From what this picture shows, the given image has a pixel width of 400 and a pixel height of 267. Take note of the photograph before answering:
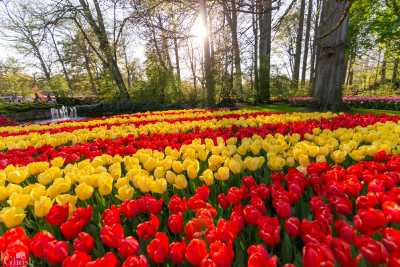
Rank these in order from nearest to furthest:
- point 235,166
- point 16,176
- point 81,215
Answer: point 81,215 < point 235,166 < point 16,176

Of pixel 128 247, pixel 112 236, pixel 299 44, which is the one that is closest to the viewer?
pixel 128 247

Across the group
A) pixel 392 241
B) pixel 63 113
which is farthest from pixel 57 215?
pixel 63 113

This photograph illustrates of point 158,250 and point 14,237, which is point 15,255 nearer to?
point 14,237

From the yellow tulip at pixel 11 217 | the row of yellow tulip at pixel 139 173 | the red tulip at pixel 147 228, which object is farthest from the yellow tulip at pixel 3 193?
the red tulip at pixel 147 228

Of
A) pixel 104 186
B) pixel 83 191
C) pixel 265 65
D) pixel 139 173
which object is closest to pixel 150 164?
pixel 139 173

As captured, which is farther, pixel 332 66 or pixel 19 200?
pixel 332 66

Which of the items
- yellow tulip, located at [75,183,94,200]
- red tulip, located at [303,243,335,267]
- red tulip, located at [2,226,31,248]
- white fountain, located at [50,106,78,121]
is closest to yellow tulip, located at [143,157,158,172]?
yellow tulip, located at [75,183,94,200]

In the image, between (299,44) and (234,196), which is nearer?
(234,196)

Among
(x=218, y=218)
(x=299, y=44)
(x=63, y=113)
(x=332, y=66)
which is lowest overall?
(x=63, y=113)

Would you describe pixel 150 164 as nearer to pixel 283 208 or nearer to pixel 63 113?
pixel 283 208

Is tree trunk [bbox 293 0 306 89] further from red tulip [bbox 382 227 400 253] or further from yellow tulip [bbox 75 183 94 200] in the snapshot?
red tulip [bbox 382 227 400 253]

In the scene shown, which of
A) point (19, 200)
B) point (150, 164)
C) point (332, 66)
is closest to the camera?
point (19, 200)

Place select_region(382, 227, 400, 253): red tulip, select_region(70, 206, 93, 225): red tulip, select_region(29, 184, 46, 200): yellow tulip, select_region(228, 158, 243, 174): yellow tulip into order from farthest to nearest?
select_region(228, 158, 243, 174): yellow tulip
select_region(29, 184, 46, 200): yellow tulip
select_region(70, 206, 93, 225): red tulip
select_region(382, 227, 400, 253): red tulip

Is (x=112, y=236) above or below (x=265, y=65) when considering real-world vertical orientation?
below
